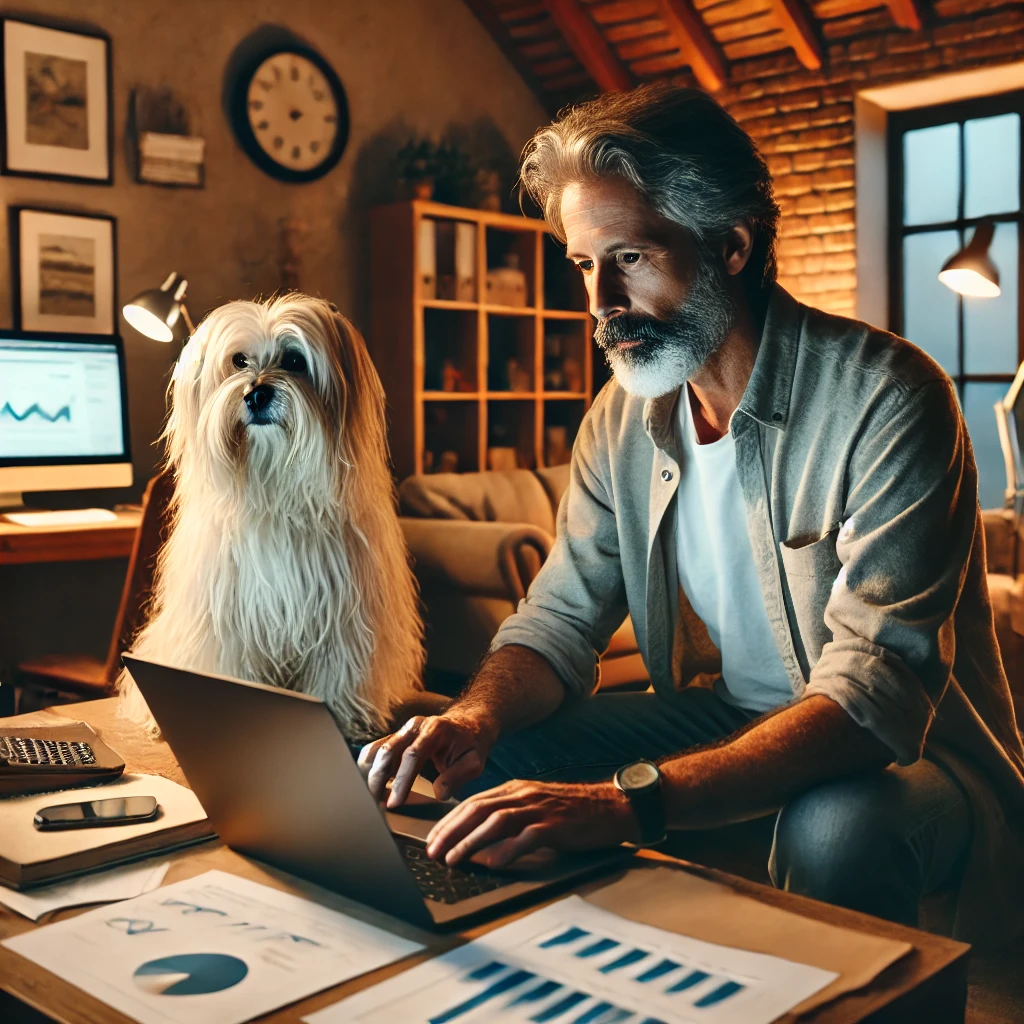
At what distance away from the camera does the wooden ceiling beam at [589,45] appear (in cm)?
484

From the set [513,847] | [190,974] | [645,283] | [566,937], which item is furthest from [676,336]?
[190,974]

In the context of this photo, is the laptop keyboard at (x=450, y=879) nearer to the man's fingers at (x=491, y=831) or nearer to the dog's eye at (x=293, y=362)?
the man's fingers at (x=491, y=831)

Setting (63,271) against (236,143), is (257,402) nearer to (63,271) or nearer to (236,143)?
(63,271)

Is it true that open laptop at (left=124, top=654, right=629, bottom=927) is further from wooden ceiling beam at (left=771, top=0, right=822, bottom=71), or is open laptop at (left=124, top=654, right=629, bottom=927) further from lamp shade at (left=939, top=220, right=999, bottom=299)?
wooden ceiling beam at (left=771, top=0, right=822, bottom=71)

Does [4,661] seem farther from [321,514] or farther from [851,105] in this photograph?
[851,105]

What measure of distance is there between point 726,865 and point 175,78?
129 inches

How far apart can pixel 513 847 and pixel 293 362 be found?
1135 millimetres

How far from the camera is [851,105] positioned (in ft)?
15.2

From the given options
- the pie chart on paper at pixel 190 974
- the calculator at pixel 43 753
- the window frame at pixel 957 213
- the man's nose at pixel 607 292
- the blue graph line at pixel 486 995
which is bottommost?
the pie chart on paper at pixel 190 974

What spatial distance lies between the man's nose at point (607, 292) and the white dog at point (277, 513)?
535 millimetres

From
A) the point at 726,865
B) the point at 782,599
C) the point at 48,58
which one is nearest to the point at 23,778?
the point at 782,599

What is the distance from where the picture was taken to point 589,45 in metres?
4.95

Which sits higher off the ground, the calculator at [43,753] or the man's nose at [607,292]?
the man's nose at [607,292]

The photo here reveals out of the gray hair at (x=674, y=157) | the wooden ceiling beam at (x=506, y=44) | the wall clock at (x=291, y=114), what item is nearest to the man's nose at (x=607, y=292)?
the gray hair at (x=674, y=157)
